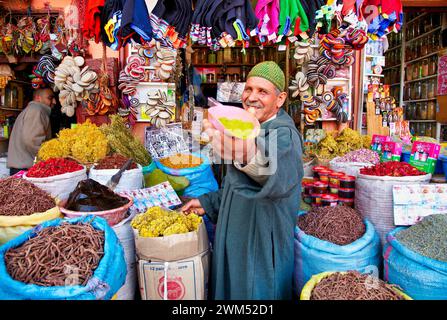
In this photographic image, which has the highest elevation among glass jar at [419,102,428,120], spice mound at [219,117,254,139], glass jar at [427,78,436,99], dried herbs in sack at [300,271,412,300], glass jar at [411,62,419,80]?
glass jar at [411,62,419,80]

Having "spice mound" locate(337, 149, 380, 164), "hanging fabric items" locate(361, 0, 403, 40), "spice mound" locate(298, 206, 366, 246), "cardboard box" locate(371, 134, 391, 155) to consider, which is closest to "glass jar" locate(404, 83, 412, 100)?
"hanging fabric items" locate(361, 0, 403, 40)

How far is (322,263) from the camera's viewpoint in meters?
1.81

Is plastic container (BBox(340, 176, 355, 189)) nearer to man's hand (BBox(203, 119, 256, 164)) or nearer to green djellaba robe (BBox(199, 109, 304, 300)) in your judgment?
green djellaba robe (BBox(199, 109, 304, 300))

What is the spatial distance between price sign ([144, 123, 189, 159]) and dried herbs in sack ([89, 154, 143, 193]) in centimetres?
71

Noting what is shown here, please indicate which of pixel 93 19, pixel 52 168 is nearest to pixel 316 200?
pixel 52 168

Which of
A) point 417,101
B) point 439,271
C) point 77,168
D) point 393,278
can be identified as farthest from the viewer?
point 417,101

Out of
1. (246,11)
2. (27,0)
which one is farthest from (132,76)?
(27,0)

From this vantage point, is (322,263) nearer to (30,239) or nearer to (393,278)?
(393,278)

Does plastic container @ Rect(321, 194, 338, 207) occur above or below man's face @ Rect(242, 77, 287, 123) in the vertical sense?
below

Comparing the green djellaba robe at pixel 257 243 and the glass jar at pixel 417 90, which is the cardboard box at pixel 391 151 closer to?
the green djellaba robe at pixel 257 243

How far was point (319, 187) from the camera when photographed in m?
2.54

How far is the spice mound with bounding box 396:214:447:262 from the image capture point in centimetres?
167

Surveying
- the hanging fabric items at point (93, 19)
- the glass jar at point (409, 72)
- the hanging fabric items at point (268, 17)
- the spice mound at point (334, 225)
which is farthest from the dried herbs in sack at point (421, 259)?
the glass jar at point (409, 72)
